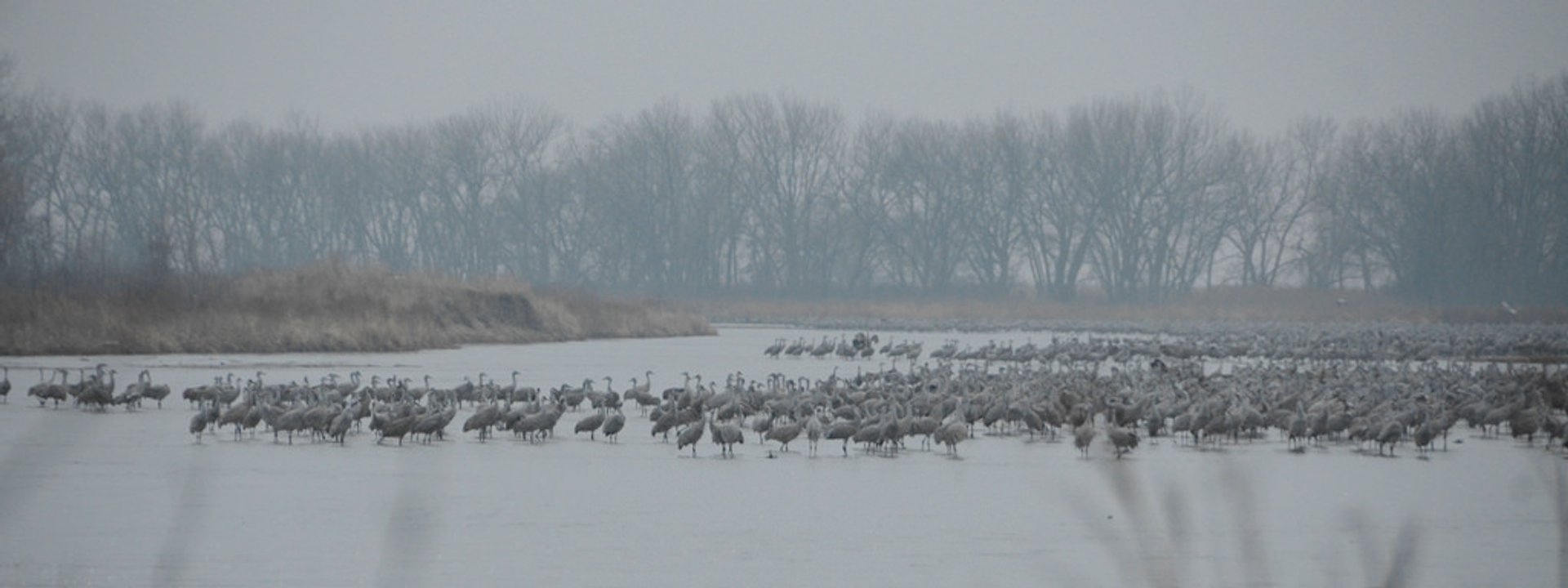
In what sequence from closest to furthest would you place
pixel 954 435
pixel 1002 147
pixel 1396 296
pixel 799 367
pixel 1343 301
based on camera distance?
1. pixel 954 435
2. pixel 799 367
3. pixel 1343 301
4. pixel 1396 296
5. pixel 1002 147

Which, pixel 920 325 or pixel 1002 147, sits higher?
pixel 1002 147

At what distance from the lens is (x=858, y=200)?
84.4 meters

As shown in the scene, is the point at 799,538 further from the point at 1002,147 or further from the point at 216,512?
the point at 1002,147

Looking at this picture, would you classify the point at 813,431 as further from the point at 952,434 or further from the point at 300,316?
the point at 300,316

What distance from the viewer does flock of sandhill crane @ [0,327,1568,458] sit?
1692 centimetres

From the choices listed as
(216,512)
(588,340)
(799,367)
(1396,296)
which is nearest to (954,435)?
(216,512)

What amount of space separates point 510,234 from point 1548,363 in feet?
208

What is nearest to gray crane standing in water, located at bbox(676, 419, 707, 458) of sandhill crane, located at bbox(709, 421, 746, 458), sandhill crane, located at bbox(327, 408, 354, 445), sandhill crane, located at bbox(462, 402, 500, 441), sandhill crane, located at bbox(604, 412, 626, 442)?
sandhill crane, located at bbox(709, 421, 746, 458)

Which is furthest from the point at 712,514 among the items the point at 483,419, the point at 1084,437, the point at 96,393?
the point at 96,393

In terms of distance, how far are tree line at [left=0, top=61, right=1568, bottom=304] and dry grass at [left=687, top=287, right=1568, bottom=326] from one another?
15.1 feet

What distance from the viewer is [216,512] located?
11664 millimetres

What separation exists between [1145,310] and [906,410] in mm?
53916

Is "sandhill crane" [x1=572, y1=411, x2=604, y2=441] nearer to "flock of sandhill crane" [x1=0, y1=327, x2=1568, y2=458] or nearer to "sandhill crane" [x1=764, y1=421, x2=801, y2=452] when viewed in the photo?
"flock of sandhill crane" [x1=0, y1=327, x2=1568, y2=458]

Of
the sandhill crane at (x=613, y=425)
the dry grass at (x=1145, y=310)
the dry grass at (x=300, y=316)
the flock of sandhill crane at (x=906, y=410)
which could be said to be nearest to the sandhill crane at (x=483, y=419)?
the flock of sandhill crane at (x=906, y=410)
